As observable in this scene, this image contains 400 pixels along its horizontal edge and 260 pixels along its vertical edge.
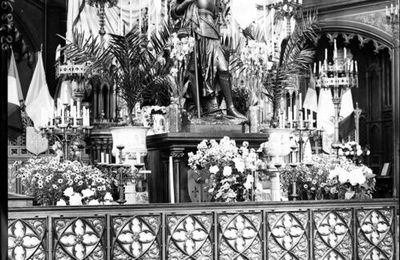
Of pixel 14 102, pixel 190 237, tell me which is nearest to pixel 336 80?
pixel 14 102

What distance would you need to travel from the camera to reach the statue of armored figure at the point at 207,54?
47.6 feet

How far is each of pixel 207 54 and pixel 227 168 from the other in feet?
9.37

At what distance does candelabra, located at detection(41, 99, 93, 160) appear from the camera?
1530 cm

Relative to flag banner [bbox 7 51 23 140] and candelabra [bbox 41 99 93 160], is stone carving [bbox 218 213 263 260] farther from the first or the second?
flag banner [bbox 7 51 23 140]

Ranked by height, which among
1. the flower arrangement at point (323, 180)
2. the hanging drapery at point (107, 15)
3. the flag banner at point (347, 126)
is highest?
the hanging drapery at point (107, 15)

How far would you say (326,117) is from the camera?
Answer: 20.6 m

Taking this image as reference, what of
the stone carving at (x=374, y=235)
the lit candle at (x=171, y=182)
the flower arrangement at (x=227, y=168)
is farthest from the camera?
the lit candle at (x=171, y=182)

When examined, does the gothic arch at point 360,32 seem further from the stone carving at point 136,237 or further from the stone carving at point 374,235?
the stone carving at point 136,237

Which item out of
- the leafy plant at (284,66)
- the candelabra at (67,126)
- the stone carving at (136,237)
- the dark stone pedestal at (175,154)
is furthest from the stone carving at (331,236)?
the candelabra at (67,126)

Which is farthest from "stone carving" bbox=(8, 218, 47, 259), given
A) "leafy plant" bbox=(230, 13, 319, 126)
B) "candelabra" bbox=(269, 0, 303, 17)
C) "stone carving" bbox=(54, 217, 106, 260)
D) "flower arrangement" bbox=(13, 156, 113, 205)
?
"candelabra" bbox=(269, 0, 303, 17)

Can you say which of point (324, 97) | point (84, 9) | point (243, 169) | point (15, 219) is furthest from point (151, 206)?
point (324, 97)

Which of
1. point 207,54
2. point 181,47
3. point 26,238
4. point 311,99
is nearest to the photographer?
point 26,238

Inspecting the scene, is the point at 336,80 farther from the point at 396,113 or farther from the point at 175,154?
the point at 396,113

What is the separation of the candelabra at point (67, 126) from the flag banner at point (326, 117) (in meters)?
6.21
